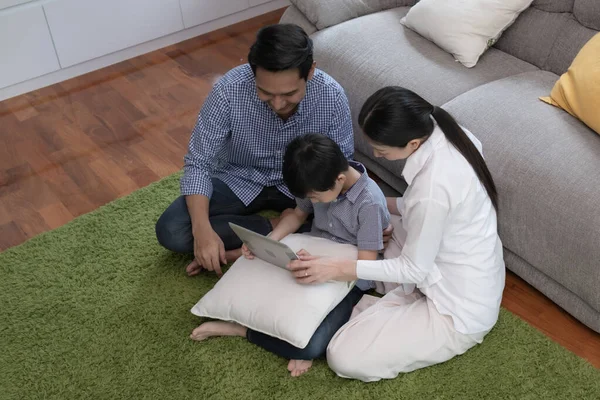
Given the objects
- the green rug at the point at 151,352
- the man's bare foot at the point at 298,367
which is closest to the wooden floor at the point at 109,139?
the green rug at the point at 151,352

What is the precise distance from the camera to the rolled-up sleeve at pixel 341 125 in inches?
83.2

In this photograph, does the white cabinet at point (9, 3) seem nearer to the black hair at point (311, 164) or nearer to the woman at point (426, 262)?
the black hair at point (311, 164)

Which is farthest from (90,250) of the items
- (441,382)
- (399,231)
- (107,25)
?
(107,25)

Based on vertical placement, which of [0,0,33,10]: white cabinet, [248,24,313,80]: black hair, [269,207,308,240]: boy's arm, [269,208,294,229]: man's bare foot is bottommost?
[269,208,294,229]: man's bare foot

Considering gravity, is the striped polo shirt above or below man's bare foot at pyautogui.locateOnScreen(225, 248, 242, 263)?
above

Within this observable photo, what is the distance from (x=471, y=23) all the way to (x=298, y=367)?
134 cm

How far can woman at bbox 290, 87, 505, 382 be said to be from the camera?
1.69 meters

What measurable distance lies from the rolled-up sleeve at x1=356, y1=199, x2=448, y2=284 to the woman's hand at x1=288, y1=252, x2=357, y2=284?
3 cm

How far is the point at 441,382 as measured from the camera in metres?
1.82

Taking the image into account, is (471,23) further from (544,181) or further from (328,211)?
(328,211)

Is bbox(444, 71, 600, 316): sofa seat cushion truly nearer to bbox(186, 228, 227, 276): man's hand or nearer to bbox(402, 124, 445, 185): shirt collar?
bbox(402, 124, 445, 185): shirt collar

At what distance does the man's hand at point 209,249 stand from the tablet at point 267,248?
0.40 ft

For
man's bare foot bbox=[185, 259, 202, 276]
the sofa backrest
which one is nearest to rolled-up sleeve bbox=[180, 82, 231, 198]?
man's bare foot bbox=[185, 259, 202, 276]

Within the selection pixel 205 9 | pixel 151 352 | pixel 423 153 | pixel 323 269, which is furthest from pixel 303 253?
pixel 205 9
